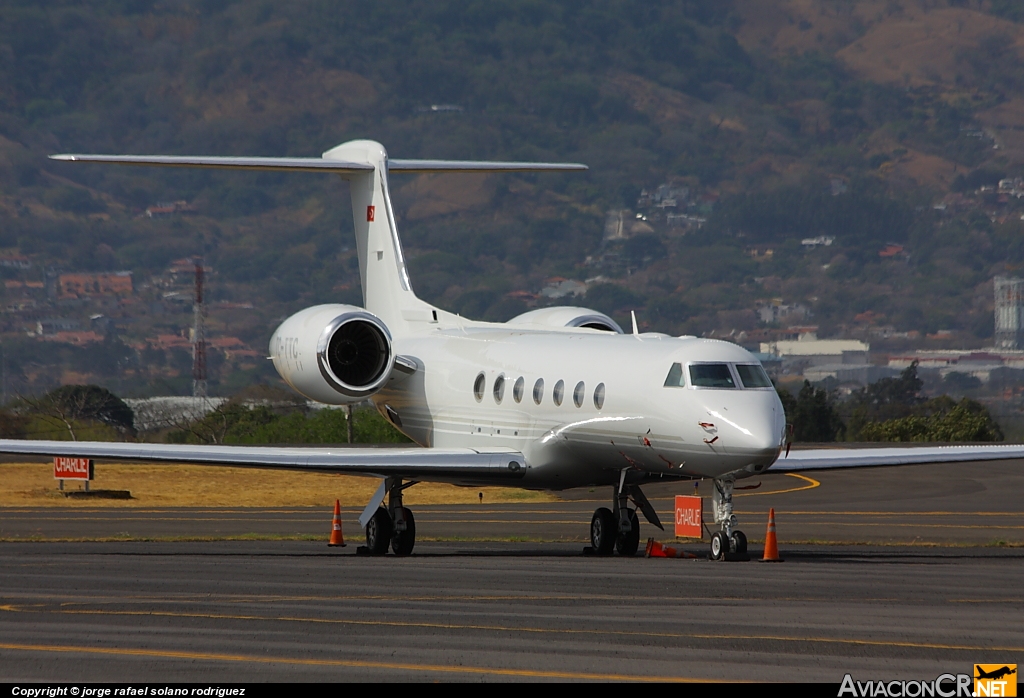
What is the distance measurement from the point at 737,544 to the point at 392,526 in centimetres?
560

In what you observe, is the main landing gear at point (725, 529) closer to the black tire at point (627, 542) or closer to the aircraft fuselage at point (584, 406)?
the aircraft fuselage at point (584, 406)

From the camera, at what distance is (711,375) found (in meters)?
20.2

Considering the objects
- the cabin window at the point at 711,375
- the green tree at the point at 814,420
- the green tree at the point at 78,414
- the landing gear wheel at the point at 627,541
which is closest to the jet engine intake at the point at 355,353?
the landing gear wheel at the point at 627,541

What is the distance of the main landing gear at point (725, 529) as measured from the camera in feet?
66.3

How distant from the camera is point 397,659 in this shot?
11102 millimetres

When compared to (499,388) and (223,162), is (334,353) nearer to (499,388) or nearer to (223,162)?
(499,388)

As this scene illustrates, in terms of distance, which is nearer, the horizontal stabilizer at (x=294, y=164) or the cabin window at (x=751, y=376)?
the cabin window at (x=751, y=376)

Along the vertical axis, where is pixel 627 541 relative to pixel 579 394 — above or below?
below

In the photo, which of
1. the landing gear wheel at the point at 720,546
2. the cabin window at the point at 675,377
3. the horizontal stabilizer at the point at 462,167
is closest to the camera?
the landing gear wheel at the point at 720,546

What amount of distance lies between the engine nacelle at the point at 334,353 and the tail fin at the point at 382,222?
2.91 meters

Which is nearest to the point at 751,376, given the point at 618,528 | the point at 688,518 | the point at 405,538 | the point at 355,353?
the point at 618,528

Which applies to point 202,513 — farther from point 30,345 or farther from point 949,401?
point 30,345

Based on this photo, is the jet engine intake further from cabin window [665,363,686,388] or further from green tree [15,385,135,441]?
green tree [15,385,135,441]

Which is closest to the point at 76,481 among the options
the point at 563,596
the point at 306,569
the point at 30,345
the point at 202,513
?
the point at 202,513
